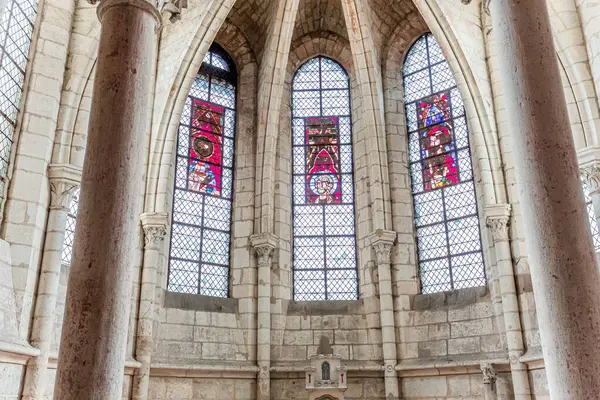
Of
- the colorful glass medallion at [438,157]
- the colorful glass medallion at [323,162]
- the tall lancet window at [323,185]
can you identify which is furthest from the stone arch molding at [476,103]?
the colorful glass medallion at [323,162]

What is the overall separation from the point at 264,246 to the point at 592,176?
19.7 feet

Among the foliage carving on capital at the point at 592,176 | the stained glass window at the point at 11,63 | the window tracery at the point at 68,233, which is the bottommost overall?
the window tracery at the point at 68,233

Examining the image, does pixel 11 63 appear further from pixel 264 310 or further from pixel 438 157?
pixel 438 157

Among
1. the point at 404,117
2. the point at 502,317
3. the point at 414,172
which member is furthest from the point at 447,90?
the point at 502,317

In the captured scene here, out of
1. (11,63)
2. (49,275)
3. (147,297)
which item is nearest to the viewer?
(49,275)

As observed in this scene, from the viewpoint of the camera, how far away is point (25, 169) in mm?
8102

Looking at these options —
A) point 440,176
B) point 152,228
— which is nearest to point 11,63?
point 152,228

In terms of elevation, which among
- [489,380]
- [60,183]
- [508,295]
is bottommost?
[489,380]

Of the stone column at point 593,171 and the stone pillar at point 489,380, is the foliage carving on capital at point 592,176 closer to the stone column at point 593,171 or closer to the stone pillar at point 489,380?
the stone column at point 593,171

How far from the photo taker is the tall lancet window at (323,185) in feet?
39.3

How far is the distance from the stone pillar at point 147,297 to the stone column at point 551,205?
276 inches

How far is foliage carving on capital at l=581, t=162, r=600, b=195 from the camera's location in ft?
27.6

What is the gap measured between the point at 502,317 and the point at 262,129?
611 centimetres

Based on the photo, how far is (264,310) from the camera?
11.1 m
